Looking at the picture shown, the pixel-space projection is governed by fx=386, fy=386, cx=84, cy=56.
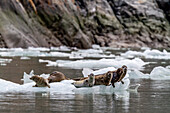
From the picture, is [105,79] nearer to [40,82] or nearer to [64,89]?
[64,89]

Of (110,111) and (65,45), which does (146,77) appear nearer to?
(110,111)

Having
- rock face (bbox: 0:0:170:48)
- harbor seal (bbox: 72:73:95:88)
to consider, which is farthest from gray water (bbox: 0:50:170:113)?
rock face (bbox: 0:0:170:48)

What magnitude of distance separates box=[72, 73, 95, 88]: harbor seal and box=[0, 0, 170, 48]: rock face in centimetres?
1973

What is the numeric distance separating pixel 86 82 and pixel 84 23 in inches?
1505

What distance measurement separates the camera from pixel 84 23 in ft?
146

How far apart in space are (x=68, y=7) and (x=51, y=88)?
3066cm

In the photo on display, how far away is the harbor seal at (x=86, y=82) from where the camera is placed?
20.7 feet

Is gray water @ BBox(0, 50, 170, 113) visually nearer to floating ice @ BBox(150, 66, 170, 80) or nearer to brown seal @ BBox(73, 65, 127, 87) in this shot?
brown seal @ BBox(73, 65, 127, 87)

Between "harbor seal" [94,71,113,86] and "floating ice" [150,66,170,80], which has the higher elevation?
"floating ice" [150,66,170,80]

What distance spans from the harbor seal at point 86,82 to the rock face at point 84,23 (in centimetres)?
1973

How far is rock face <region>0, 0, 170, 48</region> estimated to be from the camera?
28364mm

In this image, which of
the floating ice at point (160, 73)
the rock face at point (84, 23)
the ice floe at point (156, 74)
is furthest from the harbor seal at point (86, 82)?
the rock face at point (84, 23)

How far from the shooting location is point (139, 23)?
5091 centimetres

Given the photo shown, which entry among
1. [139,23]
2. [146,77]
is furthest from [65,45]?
[146,77]
